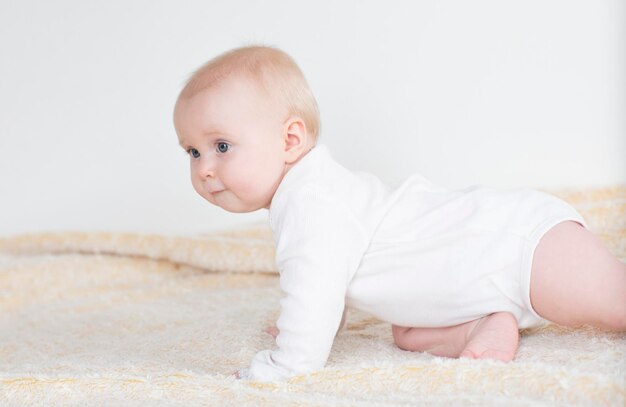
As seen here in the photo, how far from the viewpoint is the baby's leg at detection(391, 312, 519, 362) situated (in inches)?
46.7

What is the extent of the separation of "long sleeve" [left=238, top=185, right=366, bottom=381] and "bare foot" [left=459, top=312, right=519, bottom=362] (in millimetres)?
191

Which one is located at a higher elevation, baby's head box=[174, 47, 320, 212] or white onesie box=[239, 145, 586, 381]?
baby's head box=[174, 47, 320, 212]

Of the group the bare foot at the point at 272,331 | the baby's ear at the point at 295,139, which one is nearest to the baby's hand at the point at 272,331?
the bare foot at the point at 272,331

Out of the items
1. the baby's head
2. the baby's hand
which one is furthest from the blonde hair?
the baby's hand

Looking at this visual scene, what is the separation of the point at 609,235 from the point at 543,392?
0.87 meters

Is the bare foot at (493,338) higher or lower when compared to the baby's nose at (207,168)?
lower

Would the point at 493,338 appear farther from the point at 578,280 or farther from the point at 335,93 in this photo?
the point at 335,93

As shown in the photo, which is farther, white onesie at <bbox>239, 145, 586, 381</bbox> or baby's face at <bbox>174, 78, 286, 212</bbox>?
baby's face at <bbox>174, 78, 286, 212</bbox>

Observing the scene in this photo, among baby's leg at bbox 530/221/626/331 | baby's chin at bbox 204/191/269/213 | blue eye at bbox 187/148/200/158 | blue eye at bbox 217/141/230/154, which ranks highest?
blue eye at bbox 217/141/230/154

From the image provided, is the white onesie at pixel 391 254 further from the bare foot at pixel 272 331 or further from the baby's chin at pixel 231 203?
the bare foot at pixel 272 331

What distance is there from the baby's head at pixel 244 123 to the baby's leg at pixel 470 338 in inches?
12.2

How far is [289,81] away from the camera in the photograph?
133 cm

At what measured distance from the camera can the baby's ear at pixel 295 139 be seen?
4.38 feet

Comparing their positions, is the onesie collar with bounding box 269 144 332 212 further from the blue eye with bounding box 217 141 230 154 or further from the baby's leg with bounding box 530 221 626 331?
the baby's leg with bounding box 530 221 626 331
